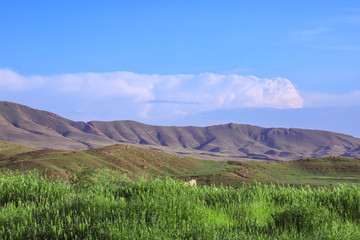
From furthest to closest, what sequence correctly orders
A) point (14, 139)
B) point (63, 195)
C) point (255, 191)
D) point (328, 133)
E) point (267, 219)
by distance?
point (328, 133), point (14, 139), point (255, 191), point (63, 195), point (267, 219)

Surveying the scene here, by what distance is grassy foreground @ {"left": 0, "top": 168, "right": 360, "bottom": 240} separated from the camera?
4.23 metres

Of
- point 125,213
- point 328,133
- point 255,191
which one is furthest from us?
point 328,133

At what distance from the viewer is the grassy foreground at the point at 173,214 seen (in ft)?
13.9

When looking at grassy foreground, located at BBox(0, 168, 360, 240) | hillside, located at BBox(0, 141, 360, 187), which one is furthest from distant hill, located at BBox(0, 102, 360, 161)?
grassy foreground, located at BBox(0, 168, 360, 240)

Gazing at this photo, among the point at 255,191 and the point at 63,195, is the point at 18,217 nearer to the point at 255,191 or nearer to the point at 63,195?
the point at 63,195

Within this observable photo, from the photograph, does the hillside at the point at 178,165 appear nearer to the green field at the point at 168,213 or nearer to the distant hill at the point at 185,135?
the green field at the point at 168,213

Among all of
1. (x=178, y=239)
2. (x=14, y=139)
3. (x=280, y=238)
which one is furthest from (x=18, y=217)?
(x=14, y=139)

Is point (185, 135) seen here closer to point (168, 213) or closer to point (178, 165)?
point (178, 165)

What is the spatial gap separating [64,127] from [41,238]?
122821mm

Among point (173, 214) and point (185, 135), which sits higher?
point (185, 135)

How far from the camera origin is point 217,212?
5262mm

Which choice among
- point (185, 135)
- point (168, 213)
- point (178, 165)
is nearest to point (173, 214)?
point (168, 213)

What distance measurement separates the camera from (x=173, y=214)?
4.74m

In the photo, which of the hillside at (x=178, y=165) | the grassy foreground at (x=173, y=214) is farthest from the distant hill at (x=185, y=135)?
the grassy foreground at (x=173, y=214)
